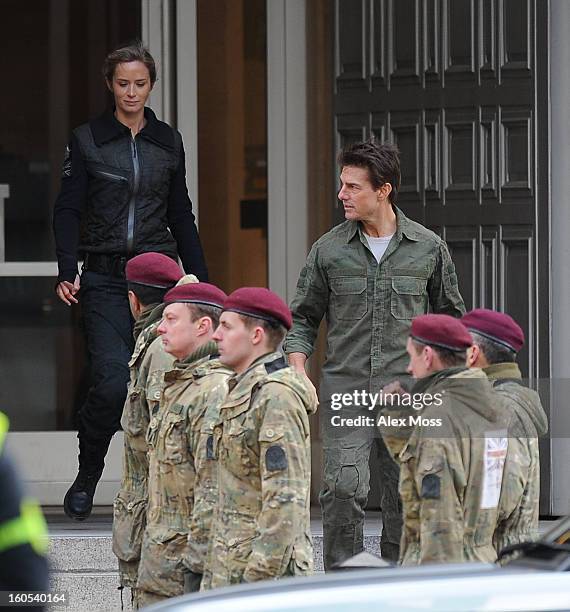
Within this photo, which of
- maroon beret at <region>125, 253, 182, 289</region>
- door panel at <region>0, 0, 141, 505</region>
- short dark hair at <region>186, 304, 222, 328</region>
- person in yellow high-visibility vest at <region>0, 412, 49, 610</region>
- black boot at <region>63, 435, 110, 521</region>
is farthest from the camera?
door panel at <region>0, 0, 141, 505</region>

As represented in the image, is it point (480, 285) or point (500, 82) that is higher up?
point (500, 82)

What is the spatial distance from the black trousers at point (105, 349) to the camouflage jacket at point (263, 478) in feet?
6.61

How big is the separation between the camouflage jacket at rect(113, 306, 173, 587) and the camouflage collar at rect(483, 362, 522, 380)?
1.27m

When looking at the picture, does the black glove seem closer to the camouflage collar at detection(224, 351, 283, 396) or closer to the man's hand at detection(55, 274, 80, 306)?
the camouflage collar at detection(224, 351, 283, 396)

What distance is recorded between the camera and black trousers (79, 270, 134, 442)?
712cm

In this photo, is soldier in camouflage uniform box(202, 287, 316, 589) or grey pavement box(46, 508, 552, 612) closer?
soldier in camouflage uniform box(202, 287, 316, 589)

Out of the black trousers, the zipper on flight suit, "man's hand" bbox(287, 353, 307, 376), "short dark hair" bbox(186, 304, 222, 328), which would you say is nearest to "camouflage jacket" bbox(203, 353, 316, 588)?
"short dark hair" bbox(186, 304, 222, 328)

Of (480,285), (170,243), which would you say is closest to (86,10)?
(170,243)

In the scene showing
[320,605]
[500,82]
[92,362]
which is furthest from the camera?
[500,82]

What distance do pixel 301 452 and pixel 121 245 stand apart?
8.64ft

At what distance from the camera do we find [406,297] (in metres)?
6.54

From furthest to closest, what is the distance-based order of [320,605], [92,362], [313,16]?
[313,16], [92,362], [320,605]

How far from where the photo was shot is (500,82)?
7949mm

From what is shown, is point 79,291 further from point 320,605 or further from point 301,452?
point 320,605
